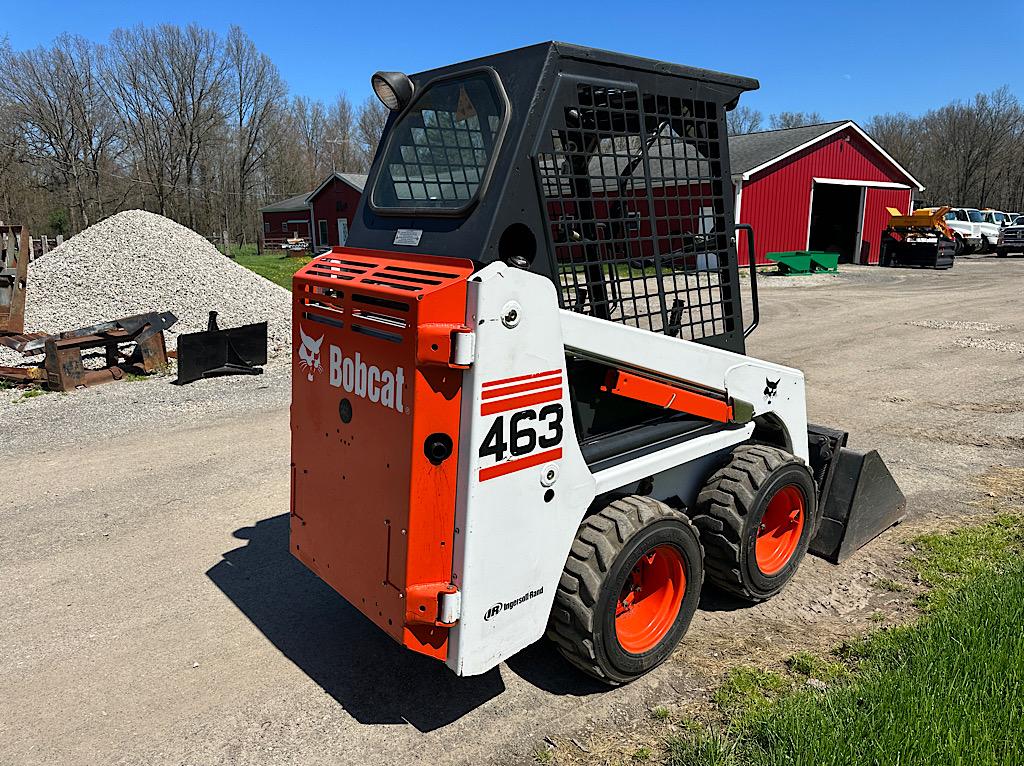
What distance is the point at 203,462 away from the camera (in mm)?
6488

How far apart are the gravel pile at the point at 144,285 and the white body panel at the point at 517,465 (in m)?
8.75

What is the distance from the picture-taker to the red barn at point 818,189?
2542 centimetres

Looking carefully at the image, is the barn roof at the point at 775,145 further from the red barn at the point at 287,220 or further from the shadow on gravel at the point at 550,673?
the red barn at the point at 287,220

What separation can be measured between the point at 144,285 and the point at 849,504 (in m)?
11.7

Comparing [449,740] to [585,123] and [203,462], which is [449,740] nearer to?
[585,123]

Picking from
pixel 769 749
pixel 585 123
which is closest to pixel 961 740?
pixel 769 749

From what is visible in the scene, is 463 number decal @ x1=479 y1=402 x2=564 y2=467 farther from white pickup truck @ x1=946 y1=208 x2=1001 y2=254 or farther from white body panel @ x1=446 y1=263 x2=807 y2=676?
white pickup truck @ x1=946 y1=208 x2=1001 y2=254

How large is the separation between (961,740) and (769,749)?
2.17 ft

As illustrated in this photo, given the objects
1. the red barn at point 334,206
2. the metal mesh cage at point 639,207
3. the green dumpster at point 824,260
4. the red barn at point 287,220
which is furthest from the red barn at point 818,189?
the red barn at point 287,220

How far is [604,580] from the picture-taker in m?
3.07

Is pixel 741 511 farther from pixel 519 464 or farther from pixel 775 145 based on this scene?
pixel 775 145

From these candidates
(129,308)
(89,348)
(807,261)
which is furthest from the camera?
(807,261)

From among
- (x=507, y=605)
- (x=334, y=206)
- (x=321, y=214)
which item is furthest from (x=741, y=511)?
(x=321, y=214)

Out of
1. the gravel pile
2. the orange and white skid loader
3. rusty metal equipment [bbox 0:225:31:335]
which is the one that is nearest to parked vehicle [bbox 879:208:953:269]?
the gravel pile
